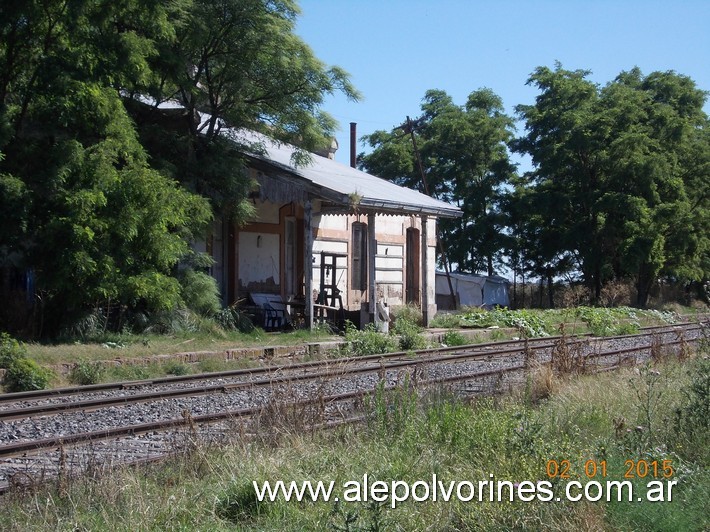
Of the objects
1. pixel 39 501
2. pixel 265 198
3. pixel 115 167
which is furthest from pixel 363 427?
pixel 265 198

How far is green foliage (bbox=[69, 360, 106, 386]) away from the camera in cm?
1297

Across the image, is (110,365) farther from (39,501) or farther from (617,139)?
(617,139)

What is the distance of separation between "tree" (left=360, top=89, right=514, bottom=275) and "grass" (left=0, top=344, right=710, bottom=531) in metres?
36.1

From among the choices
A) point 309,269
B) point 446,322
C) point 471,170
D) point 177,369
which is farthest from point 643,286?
point 177,369

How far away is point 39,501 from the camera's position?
5496 mm

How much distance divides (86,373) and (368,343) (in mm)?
6736

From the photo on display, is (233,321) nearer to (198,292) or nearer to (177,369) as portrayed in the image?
(198,292)

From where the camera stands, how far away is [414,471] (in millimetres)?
5953

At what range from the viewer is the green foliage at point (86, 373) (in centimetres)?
1297

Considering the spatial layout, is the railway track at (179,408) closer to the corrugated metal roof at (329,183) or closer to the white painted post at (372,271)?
the corrugated metal roof at (329,183)

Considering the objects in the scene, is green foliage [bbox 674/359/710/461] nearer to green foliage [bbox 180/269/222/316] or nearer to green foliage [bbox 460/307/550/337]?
green foliage [bbox 180/269/222/316]

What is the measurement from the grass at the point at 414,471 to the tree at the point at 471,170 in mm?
36092

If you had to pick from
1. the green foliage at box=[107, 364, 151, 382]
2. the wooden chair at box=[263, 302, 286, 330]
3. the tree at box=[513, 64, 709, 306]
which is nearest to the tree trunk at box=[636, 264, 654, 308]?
the tree at box=[513, 64, 709, 306]

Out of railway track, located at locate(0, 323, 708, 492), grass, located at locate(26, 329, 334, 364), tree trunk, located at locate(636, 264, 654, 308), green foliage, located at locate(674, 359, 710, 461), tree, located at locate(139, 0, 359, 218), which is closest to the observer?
green foliage, located at locate(674, 359, 710, 461)
